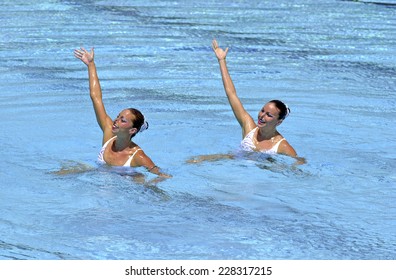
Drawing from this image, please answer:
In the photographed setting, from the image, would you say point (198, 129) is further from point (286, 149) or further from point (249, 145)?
point (286, 149)

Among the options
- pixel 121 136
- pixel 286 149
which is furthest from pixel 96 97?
pixel 286 149

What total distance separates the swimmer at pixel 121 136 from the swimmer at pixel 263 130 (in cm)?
62

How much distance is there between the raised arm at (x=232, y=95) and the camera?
8.46m

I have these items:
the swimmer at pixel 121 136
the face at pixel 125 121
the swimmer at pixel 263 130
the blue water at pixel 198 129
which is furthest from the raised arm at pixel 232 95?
the face at pixel 125 121

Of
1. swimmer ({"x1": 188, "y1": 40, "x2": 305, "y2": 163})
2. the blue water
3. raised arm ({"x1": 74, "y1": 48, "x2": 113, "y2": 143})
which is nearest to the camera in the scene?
the blue water

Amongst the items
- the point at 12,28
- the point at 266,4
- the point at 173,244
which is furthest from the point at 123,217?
the point at 266,4

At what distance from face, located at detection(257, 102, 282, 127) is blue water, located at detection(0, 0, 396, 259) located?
0.32 meters

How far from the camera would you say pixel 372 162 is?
328 inches

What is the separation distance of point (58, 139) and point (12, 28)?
5.12m

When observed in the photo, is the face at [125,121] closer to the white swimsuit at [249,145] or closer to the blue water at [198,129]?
the blue water at [198,129]

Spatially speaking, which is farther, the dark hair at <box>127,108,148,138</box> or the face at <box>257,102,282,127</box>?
the face at <box>257,102,282,127</box>

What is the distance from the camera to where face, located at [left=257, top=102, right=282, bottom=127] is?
26.7 feet

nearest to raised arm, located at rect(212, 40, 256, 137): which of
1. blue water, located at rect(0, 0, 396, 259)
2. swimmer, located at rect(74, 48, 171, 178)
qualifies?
blue water, located at rect(0, 0, 396, 259)

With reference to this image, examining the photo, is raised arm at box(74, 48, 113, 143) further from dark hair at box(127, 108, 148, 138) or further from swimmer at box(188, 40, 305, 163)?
swimmer at box(188, 40, 305, 163)
